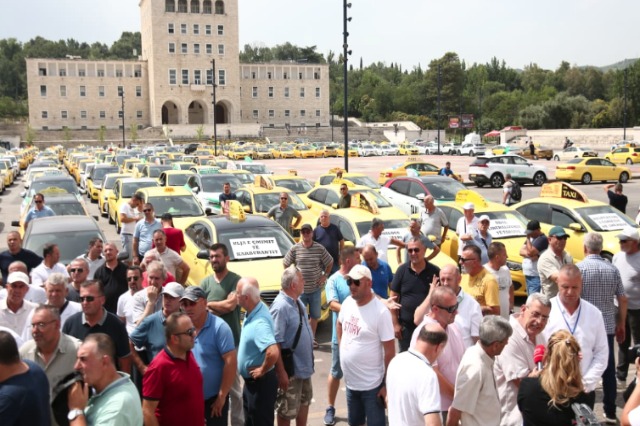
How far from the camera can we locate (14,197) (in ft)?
104

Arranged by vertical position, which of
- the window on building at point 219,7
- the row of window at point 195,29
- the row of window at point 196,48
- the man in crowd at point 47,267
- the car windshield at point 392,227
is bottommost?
the car windshield at point 392,227

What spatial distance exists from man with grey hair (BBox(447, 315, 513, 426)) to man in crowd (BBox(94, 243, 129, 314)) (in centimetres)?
445

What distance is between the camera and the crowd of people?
4023 millimetres

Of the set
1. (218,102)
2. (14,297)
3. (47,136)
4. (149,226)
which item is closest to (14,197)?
Result: (149,226)

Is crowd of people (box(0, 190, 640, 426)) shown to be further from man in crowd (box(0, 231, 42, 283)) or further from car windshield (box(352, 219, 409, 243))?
car windshield (box(352, 219, 409, 243))

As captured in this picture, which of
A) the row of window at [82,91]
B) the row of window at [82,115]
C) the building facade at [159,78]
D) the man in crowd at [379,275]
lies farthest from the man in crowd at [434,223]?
the row of window at [82,115]

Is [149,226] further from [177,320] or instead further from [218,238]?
[177,320]

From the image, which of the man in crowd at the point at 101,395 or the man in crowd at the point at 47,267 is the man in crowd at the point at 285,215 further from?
the man in crowd at the point at 101,395

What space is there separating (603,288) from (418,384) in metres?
3.33

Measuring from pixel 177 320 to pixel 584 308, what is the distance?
3.40 metres

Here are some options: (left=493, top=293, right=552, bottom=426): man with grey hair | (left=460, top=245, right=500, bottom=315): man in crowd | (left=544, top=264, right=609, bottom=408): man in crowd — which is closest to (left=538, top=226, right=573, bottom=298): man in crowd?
(left=460, top=245, right=500, bottom=315): man in crowd

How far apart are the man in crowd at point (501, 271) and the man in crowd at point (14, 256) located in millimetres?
5834

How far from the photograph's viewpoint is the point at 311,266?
8758 millimetres

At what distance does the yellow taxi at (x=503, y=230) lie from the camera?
11.5 m
